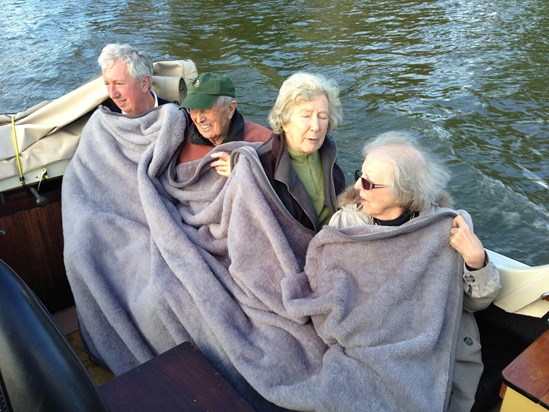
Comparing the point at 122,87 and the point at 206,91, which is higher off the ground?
the point at 206,91

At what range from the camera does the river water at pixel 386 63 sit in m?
5.89

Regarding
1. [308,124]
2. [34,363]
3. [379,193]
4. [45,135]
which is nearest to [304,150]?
[308,124]

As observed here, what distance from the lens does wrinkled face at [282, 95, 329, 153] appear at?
2398 millimetres

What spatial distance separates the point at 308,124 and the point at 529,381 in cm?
124

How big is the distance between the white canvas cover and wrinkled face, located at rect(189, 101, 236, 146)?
Answer: 2.39ft

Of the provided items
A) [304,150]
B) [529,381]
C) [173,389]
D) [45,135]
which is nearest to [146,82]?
[45,135]

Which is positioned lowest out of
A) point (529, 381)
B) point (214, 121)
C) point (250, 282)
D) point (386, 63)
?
point (386, 63)

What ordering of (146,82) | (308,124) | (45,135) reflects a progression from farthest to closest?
1. (146,82)
2. (45,135)
3. (308,124)

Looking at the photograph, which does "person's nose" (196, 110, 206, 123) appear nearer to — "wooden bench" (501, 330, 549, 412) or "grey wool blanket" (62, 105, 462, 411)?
"grey wool blanket" (62, 105, 462, 411)

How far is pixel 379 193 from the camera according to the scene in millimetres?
2111

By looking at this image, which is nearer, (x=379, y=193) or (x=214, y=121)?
(x=379, y=193)

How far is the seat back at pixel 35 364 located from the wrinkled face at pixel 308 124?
1.70m

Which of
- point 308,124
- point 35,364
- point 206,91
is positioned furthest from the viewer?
point 206,91

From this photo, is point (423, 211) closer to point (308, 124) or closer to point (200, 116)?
point (308, 124)
